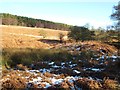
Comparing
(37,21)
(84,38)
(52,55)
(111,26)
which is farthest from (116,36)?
(37,21)

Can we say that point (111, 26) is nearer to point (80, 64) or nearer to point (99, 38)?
point (99, 38)

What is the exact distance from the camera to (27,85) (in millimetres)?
9672

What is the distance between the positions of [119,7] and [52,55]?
67.4 feet

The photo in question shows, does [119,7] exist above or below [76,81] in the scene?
above

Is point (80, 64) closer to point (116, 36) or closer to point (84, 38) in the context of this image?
point (116, 36)

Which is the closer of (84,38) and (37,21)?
(84,38)

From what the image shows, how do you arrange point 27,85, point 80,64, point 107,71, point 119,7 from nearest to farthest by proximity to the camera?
point 27,85, point 107,71, point 80,64, point 119,7

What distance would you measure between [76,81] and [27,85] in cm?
183

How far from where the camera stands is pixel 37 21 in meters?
122

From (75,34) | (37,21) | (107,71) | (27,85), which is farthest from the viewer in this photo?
(37,21)

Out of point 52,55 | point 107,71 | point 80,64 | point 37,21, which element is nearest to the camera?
point 107,71

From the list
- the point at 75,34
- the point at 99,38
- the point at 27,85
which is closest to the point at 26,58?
the point at 27,85

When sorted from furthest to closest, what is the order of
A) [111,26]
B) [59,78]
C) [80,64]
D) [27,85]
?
[111,26] → [80,64] → [59,78] → [27,85]

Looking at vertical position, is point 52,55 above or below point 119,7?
below
